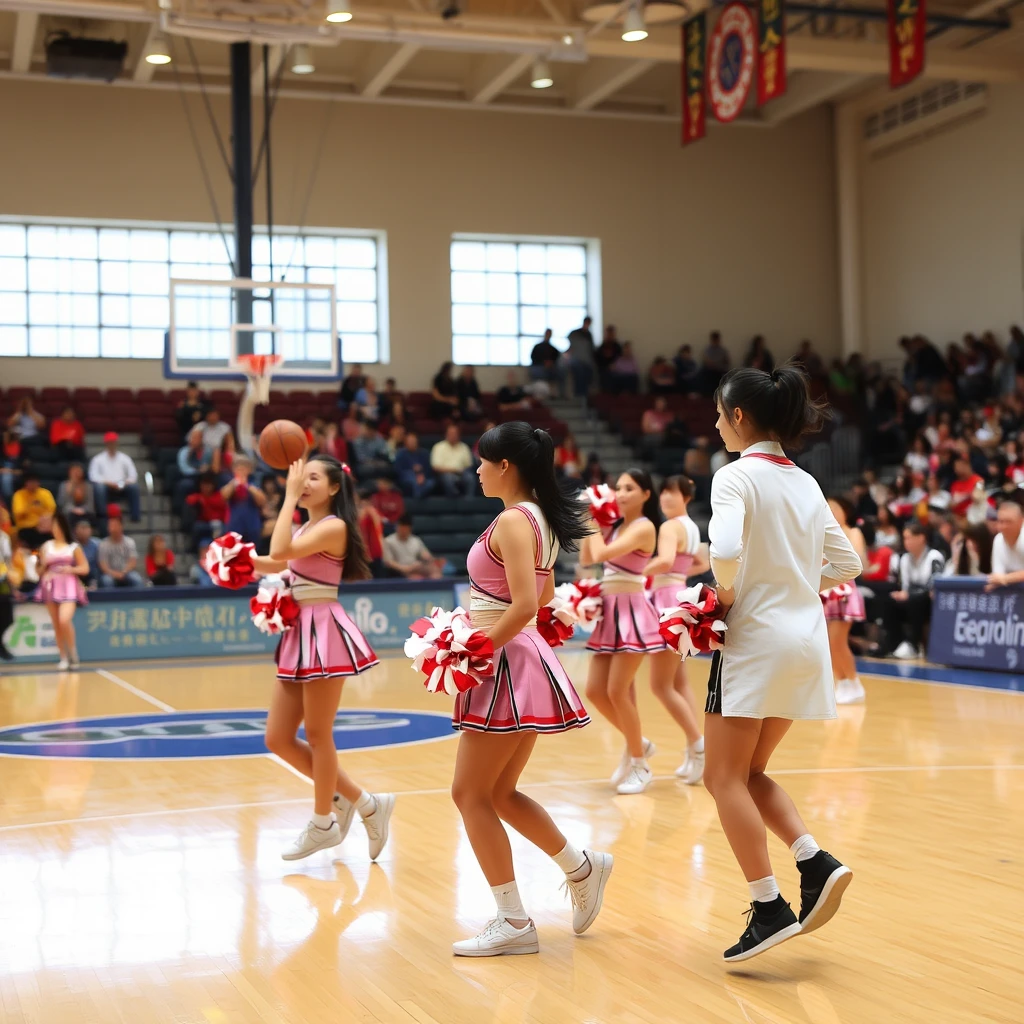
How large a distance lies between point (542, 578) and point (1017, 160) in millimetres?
19810

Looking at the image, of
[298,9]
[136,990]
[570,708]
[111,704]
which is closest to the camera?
[136,990]

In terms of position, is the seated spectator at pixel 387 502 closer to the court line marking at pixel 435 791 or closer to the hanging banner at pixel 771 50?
the hanging banner at pixel 771 50

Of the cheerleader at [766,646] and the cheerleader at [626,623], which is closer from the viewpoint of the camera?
the cheerleader at [766,646]

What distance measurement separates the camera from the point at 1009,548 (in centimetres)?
1208

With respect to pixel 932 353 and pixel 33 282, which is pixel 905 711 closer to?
pixel 932 353

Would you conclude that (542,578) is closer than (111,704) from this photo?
Yes

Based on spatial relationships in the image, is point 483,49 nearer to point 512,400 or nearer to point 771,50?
point 771,50

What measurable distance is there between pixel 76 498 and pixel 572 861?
44.5 feet

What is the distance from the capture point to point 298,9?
1572 centimetres

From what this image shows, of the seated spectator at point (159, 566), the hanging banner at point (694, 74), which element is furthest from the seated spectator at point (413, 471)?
the hanging banner at point (694, 74)

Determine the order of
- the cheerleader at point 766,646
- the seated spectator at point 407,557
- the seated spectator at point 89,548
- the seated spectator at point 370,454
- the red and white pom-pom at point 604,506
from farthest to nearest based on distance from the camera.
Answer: the seated spectator at point 370,454 < the seated spectator at point 407,557 < the seated spectator at point 89,548 < the red and white pom-pom at point 604,506 < the cheerleader at point 766,646

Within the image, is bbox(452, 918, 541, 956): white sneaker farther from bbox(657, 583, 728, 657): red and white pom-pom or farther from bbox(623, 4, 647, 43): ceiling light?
bbox(623, 4, 647, 43): ceiling light

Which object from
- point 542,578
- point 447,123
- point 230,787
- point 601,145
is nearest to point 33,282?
point 447,123

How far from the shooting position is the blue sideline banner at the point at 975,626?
12383 millimetres
